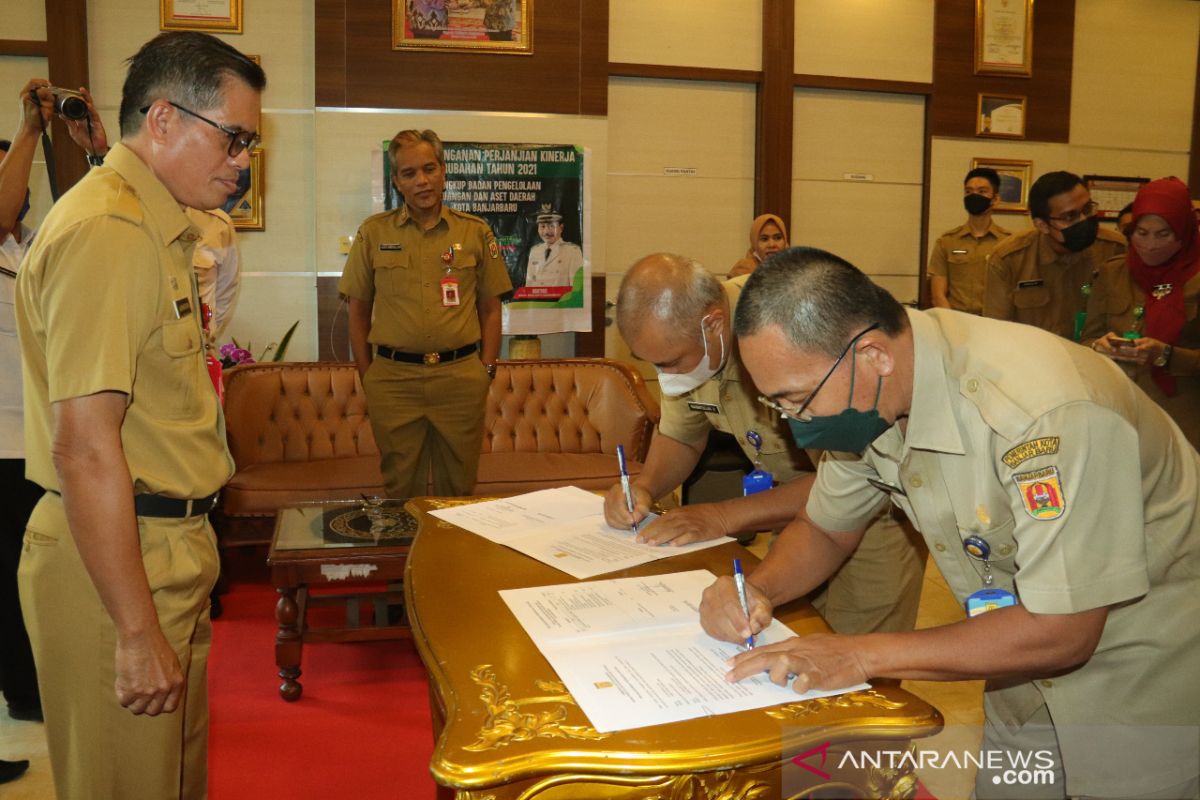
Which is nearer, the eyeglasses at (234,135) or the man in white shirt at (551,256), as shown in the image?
the eyeglasses at (234,135)

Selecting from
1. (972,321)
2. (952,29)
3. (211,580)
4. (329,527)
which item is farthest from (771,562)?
(952,29)

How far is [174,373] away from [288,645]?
1832 mm

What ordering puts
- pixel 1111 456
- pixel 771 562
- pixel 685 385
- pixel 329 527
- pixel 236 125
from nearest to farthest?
pixel 1111 456 → pixel 236 125 → pixel 771 562 → pixel 685 385 → pixel 329 527

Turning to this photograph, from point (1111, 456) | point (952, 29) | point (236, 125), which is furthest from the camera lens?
point (952, 29)

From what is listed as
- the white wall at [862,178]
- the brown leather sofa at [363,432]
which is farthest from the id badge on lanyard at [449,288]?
the white wall at [862,178]

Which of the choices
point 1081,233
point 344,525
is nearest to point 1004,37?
point 1081,233

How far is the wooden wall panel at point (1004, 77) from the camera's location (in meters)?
6.55

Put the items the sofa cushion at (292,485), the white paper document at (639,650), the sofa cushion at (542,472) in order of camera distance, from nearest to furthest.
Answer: the white paper document at (639,650), the sofa cushion at (292,485), the sofa cushion at (542,472)

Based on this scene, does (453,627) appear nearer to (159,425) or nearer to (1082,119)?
(159,425)

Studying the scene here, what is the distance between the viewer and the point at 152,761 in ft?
4.98

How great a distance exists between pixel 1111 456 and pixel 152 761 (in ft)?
4.83

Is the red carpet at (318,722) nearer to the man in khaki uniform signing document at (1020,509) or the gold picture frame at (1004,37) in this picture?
the man in khaki uniform signing document at (1020,509)

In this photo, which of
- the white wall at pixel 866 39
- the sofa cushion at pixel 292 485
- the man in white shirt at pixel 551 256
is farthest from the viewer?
the white wall at pixel 866 39

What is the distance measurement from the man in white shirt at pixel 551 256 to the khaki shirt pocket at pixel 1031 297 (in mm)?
2600
